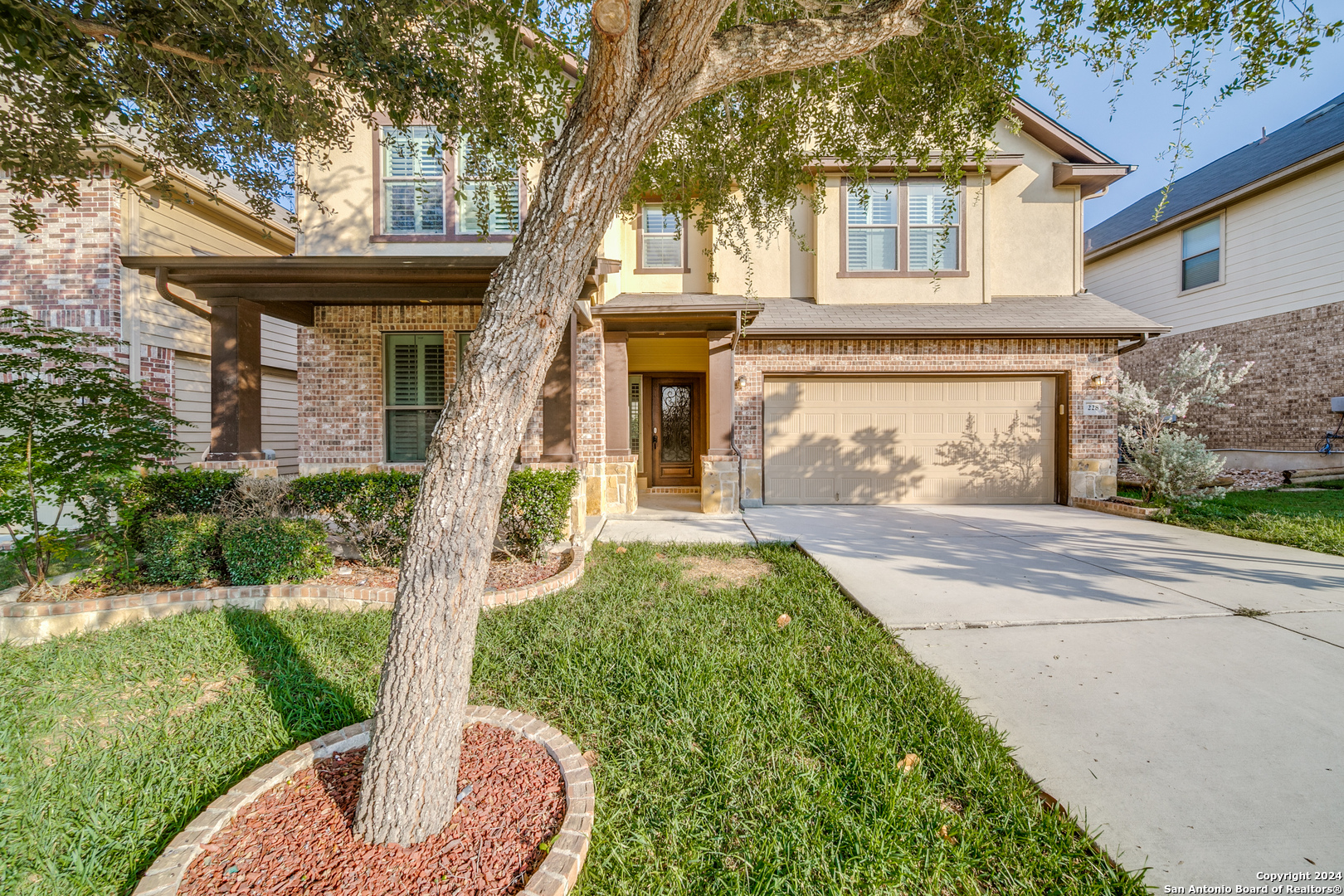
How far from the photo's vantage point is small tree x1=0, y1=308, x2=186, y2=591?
3.59 m

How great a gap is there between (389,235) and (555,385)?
3.69 meters

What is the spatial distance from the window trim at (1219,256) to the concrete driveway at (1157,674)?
861 cm

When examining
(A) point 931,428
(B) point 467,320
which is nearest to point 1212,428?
(A) point 931,428

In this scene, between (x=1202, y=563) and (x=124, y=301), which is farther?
(x=124, y=301)

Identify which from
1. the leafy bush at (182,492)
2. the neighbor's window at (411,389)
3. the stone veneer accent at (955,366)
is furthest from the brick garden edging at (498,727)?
the stone veneer accent at (955,366)

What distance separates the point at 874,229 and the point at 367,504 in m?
8.67

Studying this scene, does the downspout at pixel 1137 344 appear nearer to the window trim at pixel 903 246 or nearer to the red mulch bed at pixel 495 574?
the window trim at pixel 903 246

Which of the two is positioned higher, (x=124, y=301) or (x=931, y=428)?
(x=124, y=301)

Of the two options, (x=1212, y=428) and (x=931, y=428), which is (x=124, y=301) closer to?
(x=931, y=428)

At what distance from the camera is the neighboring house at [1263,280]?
30.3 feet

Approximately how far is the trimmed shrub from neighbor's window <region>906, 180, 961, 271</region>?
31.0 feet

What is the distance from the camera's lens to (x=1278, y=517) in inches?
251

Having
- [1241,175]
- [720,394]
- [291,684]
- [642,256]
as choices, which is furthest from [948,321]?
[291,684]

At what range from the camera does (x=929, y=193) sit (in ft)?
28.9
